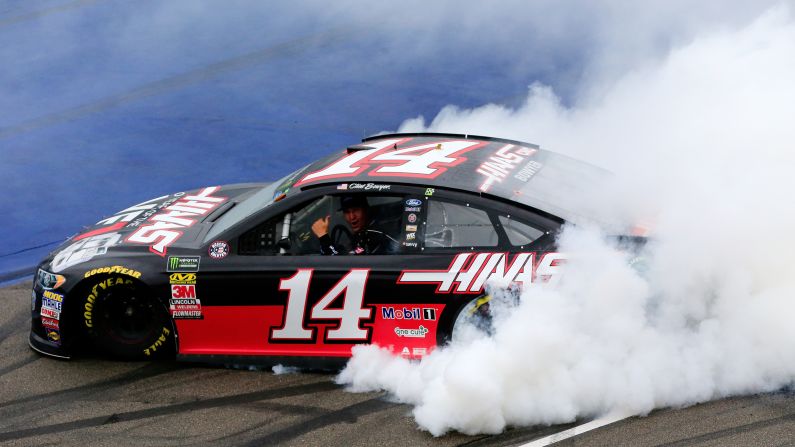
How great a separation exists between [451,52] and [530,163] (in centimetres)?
674

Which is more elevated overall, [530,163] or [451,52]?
[451,52]

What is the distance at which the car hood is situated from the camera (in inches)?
249

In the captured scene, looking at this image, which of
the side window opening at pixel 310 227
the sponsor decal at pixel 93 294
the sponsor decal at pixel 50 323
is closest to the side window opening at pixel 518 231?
the side window opening at pixel 310 227

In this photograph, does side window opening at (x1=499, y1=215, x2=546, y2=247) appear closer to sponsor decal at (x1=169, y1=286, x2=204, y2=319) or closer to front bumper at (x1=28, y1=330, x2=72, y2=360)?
sponsor decal at (x1=169, y1=286, x2=204, y2=319)

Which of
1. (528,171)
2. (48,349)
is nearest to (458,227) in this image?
(528,171)

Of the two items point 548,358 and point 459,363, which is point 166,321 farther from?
point 548,358

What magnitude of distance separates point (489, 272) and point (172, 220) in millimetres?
2324

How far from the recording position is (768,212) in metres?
5.80

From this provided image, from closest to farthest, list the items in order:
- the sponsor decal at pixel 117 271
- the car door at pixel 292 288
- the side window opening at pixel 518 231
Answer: the side window opening at pixel 518 231 < the car door at pixel 292 288 < the sponsor decal at pixel 117 271

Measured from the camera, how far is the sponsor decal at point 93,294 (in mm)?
6199

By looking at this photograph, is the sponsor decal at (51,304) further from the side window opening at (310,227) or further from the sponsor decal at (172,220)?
the side window opening at (310,227)

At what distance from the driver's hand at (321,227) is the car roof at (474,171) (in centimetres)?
24

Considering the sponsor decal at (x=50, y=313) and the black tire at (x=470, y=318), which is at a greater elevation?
the sponsor decal at (x=50, y=313)

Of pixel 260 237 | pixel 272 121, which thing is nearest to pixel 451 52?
pixel 272 121
